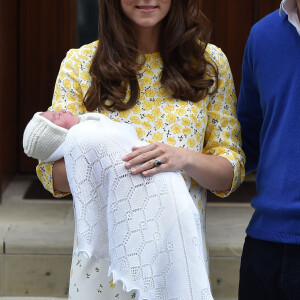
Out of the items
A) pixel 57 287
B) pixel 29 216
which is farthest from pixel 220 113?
pixel 29 216

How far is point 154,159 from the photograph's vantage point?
2918 millimetres

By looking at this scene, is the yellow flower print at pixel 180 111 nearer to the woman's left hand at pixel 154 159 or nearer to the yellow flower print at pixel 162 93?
the yellow flower print at pixel 162 93

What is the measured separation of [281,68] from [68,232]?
2551 mm

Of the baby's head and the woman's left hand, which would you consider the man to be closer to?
the woman's left hand

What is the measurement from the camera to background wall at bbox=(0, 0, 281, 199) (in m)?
6.07

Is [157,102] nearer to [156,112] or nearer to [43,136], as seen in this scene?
[156,112]

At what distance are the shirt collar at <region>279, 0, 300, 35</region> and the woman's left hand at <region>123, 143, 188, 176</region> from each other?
0.59m

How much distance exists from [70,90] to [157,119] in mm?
346

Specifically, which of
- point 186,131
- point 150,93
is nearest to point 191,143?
point 186,131

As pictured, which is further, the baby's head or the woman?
the woman

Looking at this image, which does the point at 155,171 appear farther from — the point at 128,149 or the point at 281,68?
the point at 281,68

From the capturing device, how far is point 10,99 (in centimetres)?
604

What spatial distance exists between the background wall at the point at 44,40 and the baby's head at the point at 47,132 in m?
2.95

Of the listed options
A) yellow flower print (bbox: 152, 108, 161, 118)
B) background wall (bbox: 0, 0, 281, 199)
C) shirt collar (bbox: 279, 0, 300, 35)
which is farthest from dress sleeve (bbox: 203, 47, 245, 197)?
background wall (bbox: 0, 0, 281, 199)
